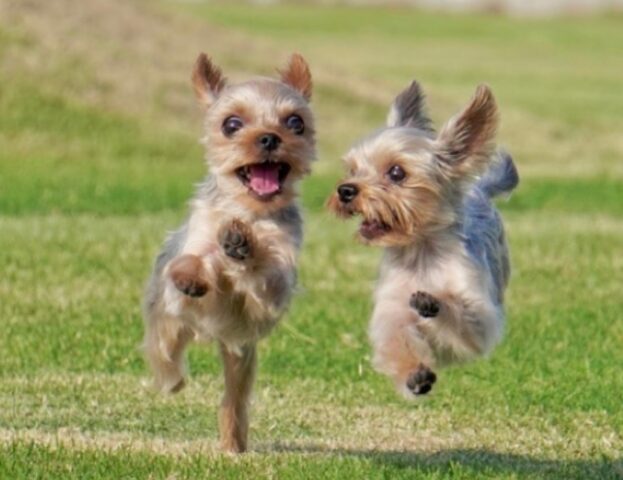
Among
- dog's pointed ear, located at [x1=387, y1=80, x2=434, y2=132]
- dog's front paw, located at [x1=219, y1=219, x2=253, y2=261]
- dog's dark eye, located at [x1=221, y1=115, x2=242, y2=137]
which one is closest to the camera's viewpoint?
dog's front paw, located at [x1=219, y1=219, x2=253, y2=261]

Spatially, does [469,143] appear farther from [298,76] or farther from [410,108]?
[298,76]

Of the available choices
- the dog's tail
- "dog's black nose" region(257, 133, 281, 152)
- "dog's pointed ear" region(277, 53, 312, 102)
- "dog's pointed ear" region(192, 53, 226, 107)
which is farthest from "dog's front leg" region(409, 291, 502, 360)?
the dog's tail

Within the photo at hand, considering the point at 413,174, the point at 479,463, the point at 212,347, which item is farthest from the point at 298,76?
the point at 212,347

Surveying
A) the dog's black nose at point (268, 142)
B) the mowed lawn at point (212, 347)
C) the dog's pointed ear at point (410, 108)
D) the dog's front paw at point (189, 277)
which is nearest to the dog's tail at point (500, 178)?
the dog's pointed ear at point (410, 108)

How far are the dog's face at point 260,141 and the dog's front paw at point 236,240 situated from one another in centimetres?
20

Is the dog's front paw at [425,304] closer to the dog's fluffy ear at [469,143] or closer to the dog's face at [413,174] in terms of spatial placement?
the dog's face at [413,174]

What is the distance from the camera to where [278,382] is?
1201 cm

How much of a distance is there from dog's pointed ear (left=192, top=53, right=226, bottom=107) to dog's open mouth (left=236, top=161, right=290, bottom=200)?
49 cm

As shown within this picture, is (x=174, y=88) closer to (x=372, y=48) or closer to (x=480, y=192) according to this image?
(x=480, y=192)

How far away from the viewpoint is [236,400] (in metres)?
9.20

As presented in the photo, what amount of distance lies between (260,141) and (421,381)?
1.21 metres

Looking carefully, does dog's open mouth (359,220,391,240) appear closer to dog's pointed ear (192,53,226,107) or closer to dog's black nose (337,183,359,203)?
dog's black nose (337,183,359,203)

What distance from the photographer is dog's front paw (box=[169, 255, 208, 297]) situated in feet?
26.9

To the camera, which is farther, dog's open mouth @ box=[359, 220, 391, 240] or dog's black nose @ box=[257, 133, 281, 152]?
dog's open mouth @ box=[359, 220, 391, 240]
